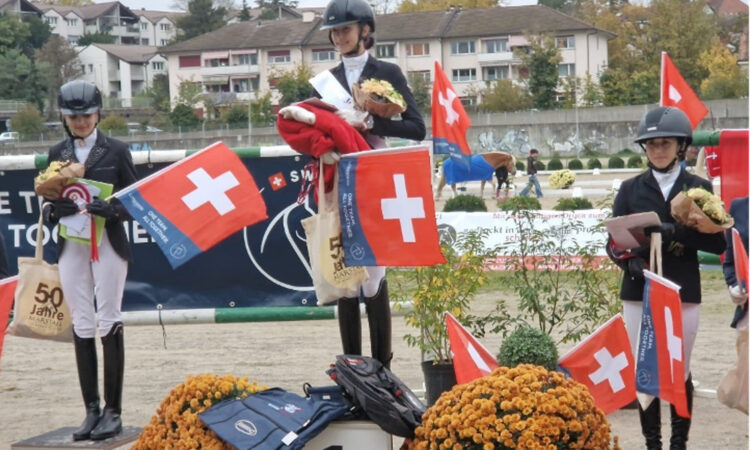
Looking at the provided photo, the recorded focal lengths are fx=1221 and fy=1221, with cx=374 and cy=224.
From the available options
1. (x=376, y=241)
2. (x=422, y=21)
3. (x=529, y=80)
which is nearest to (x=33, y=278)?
(x=376, y=241)

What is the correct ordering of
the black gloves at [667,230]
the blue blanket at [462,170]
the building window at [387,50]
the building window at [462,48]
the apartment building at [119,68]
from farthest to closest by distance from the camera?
1. the apartment building at [119,68]
2. the building window at [462,48]
3. the building window at [387,50]
4. the blue blanket at [462,170]
5. the black gloves at [667,230]

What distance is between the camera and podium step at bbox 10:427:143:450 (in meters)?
6.52

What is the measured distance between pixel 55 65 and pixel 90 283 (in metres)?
97.9

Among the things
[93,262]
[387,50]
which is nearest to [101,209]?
[93,262]

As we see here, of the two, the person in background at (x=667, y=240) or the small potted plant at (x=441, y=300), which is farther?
the small potted plant at (x=441, y=300)

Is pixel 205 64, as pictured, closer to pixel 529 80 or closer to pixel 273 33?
Result: pixel 273 33

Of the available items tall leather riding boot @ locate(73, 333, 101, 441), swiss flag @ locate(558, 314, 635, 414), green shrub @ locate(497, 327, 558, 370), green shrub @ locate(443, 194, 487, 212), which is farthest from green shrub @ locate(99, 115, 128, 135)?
swiss flag @ locate(558, 314, 635, 414)

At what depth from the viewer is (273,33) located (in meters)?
93.1

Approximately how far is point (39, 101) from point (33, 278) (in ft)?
300

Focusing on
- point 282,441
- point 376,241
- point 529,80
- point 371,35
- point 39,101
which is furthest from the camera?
point 39,101

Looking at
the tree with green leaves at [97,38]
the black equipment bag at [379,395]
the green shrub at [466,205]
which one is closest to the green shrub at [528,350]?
the black equipment bag at [379,395]

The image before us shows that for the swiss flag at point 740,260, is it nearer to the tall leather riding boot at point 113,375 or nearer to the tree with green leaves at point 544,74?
the tall leather riding boot at point 113,375

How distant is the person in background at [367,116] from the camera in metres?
6.20

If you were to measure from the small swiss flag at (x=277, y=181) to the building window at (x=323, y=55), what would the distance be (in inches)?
3189
